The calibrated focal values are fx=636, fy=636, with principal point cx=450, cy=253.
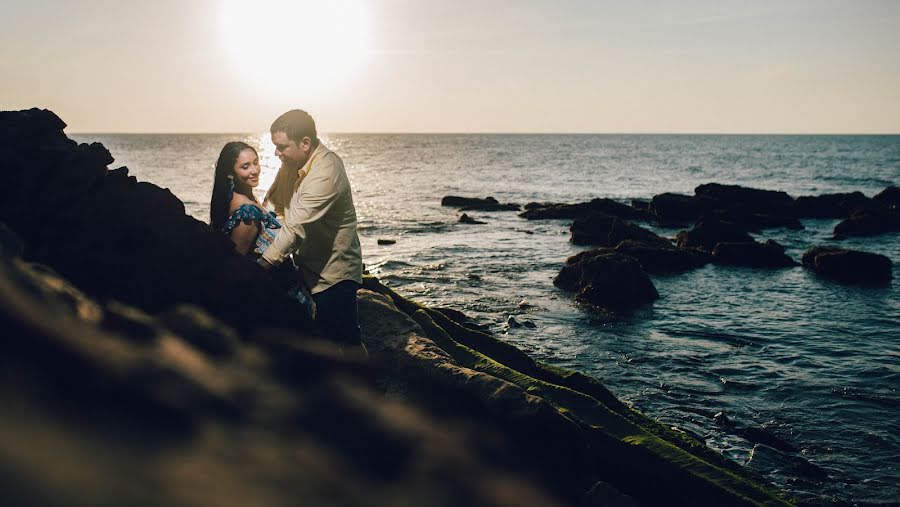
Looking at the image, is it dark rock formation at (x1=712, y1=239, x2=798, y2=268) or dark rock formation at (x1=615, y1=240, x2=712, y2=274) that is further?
dark rock formation at (x1=712, y1=239, x2=798, y2=268)

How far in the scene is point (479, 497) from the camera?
3.72m

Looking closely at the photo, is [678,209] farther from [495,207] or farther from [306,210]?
[306,210]

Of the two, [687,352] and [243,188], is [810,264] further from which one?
[243,188]

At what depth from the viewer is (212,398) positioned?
3.02m

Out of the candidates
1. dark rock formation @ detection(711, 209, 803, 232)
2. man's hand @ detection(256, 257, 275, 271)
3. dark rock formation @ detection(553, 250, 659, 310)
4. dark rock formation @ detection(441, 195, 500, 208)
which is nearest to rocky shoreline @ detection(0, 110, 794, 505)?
man's hand @ detection(256, 257, 275, 271)

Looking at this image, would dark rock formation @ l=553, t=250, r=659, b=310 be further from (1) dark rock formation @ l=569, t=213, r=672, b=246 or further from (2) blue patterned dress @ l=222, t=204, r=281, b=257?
(2) blue patterned dress @ l=222, t=204, r=281, b=257

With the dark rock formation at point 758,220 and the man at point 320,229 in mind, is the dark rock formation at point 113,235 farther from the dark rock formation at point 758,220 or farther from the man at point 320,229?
the dark rock formation at point 758,220

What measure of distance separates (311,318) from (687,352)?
31.7ft

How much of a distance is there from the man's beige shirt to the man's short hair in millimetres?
170

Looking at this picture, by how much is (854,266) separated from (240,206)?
20.0 metres

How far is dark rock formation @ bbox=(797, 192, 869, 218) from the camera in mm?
35469

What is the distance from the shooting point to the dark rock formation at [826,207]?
116 feet

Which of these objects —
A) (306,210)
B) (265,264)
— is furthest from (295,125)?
(265,264)

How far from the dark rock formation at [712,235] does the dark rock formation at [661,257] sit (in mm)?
2271
